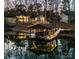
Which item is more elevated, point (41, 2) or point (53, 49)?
point (41, 2)

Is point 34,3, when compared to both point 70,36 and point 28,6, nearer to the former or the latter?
point 28,6

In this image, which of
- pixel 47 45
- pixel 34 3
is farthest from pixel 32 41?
pixel 34 3

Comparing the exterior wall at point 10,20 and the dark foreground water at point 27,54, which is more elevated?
the exterior wall at point 10,20

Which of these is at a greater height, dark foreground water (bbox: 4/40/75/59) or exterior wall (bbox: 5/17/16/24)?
exterior wall (bbox: 5/17/16/24)

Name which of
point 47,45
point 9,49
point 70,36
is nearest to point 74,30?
point 70,36

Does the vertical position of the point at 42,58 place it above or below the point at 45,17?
below

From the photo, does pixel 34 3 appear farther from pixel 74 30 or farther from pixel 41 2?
pixel 74 30

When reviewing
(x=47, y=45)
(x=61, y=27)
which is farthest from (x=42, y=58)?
(x=61, y=27)

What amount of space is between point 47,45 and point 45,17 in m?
0.24

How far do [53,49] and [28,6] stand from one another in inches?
16.8

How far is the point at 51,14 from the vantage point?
3201 mm

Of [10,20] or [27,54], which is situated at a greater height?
[10,20]

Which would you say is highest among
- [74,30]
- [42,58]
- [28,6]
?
[28,6]

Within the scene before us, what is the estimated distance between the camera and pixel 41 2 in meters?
3.20
